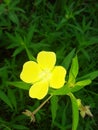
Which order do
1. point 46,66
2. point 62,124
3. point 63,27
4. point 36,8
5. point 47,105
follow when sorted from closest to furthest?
1. point 46,66
2. point 62,124
3. point 47,105
4. point 63,27
5. point 36,8

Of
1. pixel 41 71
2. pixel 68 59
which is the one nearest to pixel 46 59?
pixel 41 71

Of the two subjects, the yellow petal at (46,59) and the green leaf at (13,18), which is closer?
the yellow petal at (46,59)

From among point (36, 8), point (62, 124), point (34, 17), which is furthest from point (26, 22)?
point (62, 124)

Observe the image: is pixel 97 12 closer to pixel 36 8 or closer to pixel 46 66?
pixel 36 8

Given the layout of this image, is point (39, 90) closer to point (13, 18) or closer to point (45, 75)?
point (45, 75)

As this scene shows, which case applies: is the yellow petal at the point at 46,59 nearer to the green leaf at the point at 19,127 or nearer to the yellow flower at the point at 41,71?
the yellow flower at the point at 41,71

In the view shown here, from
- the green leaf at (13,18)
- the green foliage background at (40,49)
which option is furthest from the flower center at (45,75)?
the green leaf at (13,18)
